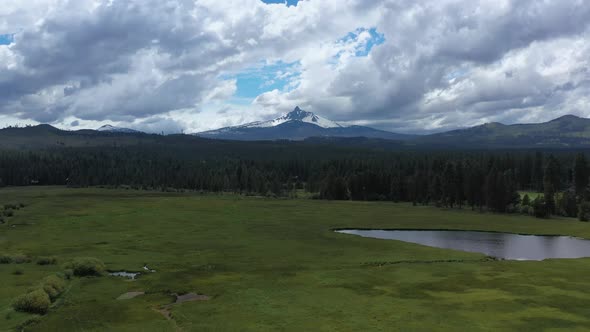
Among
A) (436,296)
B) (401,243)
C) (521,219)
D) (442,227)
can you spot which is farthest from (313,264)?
(521,219)

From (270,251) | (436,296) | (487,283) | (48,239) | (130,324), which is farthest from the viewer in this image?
(48,239)

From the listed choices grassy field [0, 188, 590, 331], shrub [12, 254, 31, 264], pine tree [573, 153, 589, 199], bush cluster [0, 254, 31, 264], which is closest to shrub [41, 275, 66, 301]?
grassy field [0, 188, 590, 331]

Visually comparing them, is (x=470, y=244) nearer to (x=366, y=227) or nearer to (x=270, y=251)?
(x=366, y=227)

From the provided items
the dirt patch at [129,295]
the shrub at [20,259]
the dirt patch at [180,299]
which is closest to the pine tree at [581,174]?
the dirt patch at [180,299]

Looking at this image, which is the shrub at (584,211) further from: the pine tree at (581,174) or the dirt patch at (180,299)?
the dirt patch at (180,299)

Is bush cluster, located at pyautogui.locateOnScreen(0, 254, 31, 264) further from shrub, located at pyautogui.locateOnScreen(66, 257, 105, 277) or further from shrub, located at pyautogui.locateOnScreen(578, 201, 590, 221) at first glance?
shrub, located at pyautogui.locateOnScreen(578, 201, 590, 221)

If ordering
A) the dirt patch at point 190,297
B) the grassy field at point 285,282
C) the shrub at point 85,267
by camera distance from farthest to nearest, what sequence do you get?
the shrub at point 85,267, the dirt patch at point 190,297, the grassy field at point 285,282
